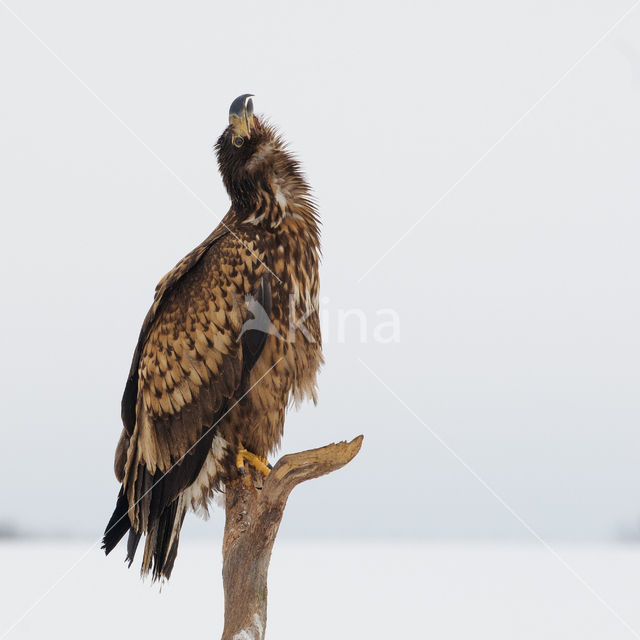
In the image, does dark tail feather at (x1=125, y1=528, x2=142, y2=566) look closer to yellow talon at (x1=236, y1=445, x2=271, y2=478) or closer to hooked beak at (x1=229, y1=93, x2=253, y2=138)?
yellow talon at (x1=236, y1=445, x2=271, y2=478)

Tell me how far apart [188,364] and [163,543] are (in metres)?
0.92

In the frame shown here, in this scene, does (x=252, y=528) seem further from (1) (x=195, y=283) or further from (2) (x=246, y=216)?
(2) (x=246, y=216)

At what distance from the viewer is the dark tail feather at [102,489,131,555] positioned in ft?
12.4

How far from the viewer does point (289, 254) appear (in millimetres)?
3658

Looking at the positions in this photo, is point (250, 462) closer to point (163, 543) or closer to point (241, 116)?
point (163, 543)

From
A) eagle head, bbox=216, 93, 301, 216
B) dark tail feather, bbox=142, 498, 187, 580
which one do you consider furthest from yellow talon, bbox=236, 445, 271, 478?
eagle head, bbox=216, 93, 301, 216

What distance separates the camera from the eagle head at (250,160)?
3.75 metres

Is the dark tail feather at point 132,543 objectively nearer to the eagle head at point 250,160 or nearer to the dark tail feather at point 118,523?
the dark tail feather at point 118,523

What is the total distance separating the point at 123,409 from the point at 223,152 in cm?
137

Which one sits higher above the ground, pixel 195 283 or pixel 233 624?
pixel 195 283

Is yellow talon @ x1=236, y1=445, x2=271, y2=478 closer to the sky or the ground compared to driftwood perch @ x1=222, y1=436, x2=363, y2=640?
closer to the sky

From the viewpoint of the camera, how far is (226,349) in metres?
3.51

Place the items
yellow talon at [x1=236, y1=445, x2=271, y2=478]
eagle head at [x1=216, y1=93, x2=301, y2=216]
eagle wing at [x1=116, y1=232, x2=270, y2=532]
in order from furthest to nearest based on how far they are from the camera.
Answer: eagle head at [x1=216, y1=93, x2=301, y2=216] → yellow talon at [x1=236, y1=445, x2=271, y2=478] → eagle wing at [x1=116, y1=232, x2=270, y2=532]

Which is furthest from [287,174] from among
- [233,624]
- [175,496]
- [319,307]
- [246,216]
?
[233,624]
